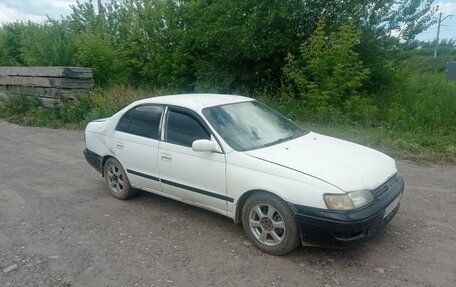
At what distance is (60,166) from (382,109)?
7.63m

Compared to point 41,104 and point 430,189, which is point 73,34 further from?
point 430,189

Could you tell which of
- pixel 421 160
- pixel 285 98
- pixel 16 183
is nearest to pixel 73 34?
pixel 285 98

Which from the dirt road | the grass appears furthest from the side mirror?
the grass

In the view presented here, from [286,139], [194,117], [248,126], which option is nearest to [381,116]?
[286,139]

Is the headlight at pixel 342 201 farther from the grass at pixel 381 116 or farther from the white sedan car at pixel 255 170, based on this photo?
the grass at pixel 381 116

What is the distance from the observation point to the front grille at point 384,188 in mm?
3402

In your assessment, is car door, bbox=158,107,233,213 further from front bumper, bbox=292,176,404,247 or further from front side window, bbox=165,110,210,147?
front bumper, bbox=292,176,404,247

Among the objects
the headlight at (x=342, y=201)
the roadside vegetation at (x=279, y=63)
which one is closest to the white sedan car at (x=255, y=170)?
the headlight at (x=342, y=201)

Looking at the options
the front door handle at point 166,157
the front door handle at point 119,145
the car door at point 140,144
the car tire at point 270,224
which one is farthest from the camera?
the front door handle at point 119,145

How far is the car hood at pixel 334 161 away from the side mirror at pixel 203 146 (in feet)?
1.29

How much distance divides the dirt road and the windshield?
3.39ft

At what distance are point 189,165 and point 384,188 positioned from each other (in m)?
2.04

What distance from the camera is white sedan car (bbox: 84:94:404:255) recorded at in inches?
128

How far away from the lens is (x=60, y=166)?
22.5 ft
